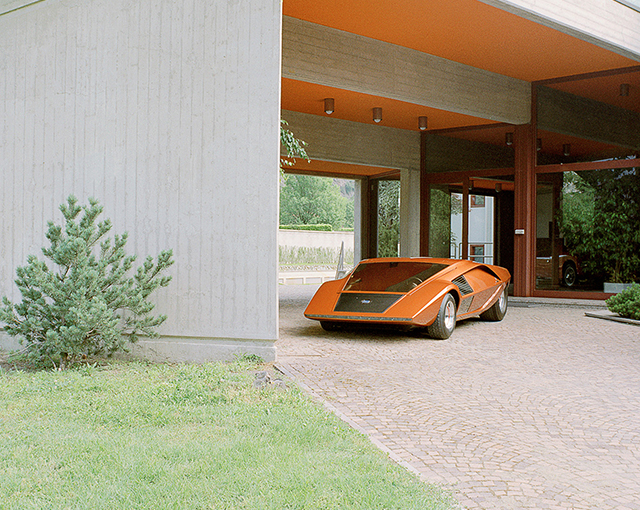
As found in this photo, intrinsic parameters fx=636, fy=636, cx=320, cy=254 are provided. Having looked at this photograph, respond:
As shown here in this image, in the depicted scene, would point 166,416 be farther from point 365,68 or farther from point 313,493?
point 365,68

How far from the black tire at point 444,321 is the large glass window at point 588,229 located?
19.0 feet

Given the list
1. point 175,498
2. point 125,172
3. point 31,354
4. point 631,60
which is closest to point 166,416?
point 175,498

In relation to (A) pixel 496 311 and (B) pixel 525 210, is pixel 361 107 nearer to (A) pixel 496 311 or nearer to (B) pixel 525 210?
(B) pixel 525 210

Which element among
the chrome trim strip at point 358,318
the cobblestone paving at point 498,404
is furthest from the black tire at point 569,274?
the chrome trim strip at point 358,318

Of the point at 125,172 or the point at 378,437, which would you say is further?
the point at 125,172

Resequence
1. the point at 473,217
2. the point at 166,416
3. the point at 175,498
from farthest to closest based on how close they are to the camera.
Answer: the point at 473,217 < the point at 166,416 < the point at 175,498

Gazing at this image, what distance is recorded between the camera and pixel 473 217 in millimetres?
14711

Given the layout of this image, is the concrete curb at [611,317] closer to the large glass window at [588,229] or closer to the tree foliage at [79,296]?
the large glass window at [588,229]

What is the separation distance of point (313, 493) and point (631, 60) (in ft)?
37.6

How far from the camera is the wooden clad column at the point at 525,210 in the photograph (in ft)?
42.8

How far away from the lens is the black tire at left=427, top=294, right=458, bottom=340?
764 centimetres

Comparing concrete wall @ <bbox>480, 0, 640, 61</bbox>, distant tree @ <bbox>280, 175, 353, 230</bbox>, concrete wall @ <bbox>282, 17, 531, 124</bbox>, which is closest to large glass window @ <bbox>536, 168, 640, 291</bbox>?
concrete wall @ <bbox>282, 17, 531, 124</bbox>

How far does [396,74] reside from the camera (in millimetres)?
11375

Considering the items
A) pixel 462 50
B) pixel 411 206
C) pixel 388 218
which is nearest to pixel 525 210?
pixel 411 206
